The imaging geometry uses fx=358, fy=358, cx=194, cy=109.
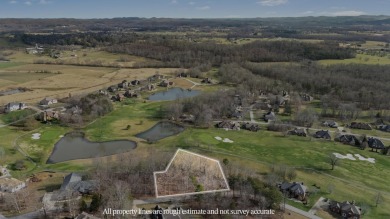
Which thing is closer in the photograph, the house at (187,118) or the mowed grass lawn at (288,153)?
the mowed grass lawn at (288,153)

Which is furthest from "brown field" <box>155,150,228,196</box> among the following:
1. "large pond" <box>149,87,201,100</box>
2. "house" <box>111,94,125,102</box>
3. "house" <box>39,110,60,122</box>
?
"large pond" <box>149,87,201,100</box>

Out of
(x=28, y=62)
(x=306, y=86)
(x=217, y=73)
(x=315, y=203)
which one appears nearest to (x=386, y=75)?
(x=306, y=86)

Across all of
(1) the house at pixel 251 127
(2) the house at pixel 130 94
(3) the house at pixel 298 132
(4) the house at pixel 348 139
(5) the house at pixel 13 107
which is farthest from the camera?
(2) the house at pixel 130 94

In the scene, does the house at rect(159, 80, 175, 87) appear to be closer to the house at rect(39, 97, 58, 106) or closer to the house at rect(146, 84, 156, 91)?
the house at rect(146, 84, 156, 91)

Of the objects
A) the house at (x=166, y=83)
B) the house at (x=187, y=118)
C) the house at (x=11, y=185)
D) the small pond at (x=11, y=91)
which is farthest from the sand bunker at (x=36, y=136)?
the house at (x=166, y=83)

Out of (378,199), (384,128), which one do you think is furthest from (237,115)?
(378,199)

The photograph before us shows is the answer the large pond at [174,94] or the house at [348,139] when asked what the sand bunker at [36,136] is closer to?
the large pond at [174,94]

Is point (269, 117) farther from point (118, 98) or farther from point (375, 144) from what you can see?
point (118, 98)

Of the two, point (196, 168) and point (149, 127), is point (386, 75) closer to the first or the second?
point (149, 127)
